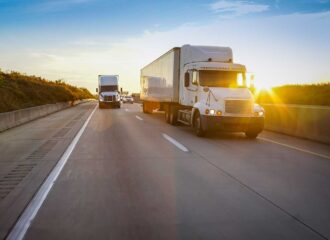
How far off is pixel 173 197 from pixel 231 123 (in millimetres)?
8057

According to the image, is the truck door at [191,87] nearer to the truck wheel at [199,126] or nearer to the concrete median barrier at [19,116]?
the truck wheel at [199,126]

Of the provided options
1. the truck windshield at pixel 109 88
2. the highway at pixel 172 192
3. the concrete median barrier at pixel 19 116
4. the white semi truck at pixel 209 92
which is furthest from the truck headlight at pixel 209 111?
the truck windshield at pixel 109 88

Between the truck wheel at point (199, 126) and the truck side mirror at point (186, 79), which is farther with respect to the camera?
the truck side mirror at point (186, 79)

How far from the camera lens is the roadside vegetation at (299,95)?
5388 centimetres

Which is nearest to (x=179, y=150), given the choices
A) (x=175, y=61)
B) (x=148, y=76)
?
(x=175, y=61)

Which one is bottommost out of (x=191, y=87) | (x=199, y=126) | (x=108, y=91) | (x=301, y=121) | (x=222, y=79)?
(x=199, y=126)

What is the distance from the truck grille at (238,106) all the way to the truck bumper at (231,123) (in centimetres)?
28

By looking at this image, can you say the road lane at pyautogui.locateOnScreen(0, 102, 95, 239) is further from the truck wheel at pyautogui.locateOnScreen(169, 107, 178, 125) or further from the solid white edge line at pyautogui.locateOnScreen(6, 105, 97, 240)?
the truck wheel at pyautogui.locateOnScreen(169, 107, 178, 125)

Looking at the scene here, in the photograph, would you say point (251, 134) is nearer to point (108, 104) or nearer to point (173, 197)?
point (173, 197)

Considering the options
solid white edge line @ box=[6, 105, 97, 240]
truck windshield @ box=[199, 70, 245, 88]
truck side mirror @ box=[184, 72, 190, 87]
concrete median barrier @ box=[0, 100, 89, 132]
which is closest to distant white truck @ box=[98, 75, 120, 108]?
concrete median barrier @ box=[0, 100, 89, 132]

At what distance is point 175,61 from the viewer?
18672mm

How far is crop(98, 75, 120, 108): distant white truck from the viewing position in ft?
136

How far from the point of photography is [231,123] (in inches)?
539

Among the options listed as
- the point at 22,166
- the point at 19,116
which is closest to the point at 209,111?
the point at 22,166
